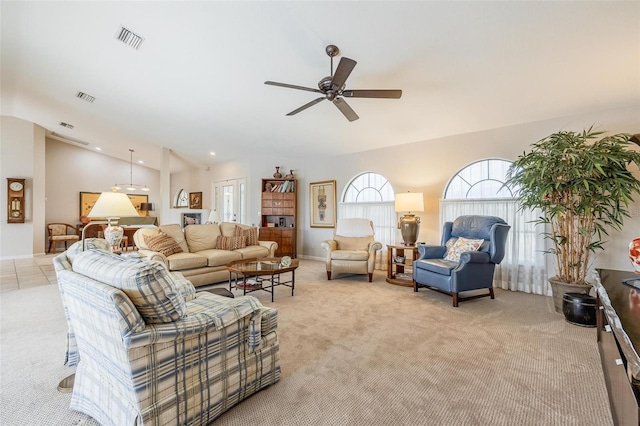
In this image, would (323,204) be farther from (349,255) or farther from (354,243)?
(349,255)

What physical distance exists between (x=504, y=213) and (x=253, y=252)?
13.0 ft

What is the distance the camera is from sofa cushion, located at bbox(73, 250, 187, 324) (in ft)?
4.26

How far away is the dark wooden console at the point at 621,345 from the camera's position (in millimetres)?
1037

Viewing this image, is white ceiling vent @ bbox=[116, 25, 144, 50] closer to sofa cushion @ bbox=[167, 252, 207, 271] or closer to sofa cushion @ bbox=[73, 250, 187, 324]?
sofa cushion @ bbox=[167, 252, 207, 271]

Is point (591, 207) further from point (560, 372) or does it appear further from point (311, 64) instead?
point (311, 64)

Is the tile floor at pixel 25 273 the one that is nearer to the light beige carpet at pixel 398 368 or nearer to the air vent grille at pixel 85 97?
the light beige carpet at pixel 398 368

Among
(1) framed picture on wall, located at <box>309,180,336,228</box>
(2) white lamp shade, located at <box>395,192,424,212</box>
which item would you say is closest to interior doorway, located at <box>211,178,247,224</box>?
(1) framed picture on wall, located at <box>309,180,336,228</box>

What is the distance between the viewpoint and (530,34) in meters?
2.53

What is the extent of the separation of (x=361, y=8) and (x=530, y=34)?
1506 mm

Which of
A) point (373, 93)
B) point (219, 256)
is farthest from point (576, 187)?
point (219, 256)

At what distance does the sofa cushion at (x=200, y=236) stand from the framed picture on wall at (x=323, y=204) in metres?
2.37

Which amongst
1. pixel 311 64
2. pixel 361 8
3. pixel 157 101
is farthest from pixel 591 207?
pixel 157 101

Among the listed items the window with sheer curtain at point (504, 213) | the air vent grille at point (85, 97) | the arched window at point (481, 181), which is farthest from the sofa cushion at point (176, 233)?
the arched window at point (481, 181)

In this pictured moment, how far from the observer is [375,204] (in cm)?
575
